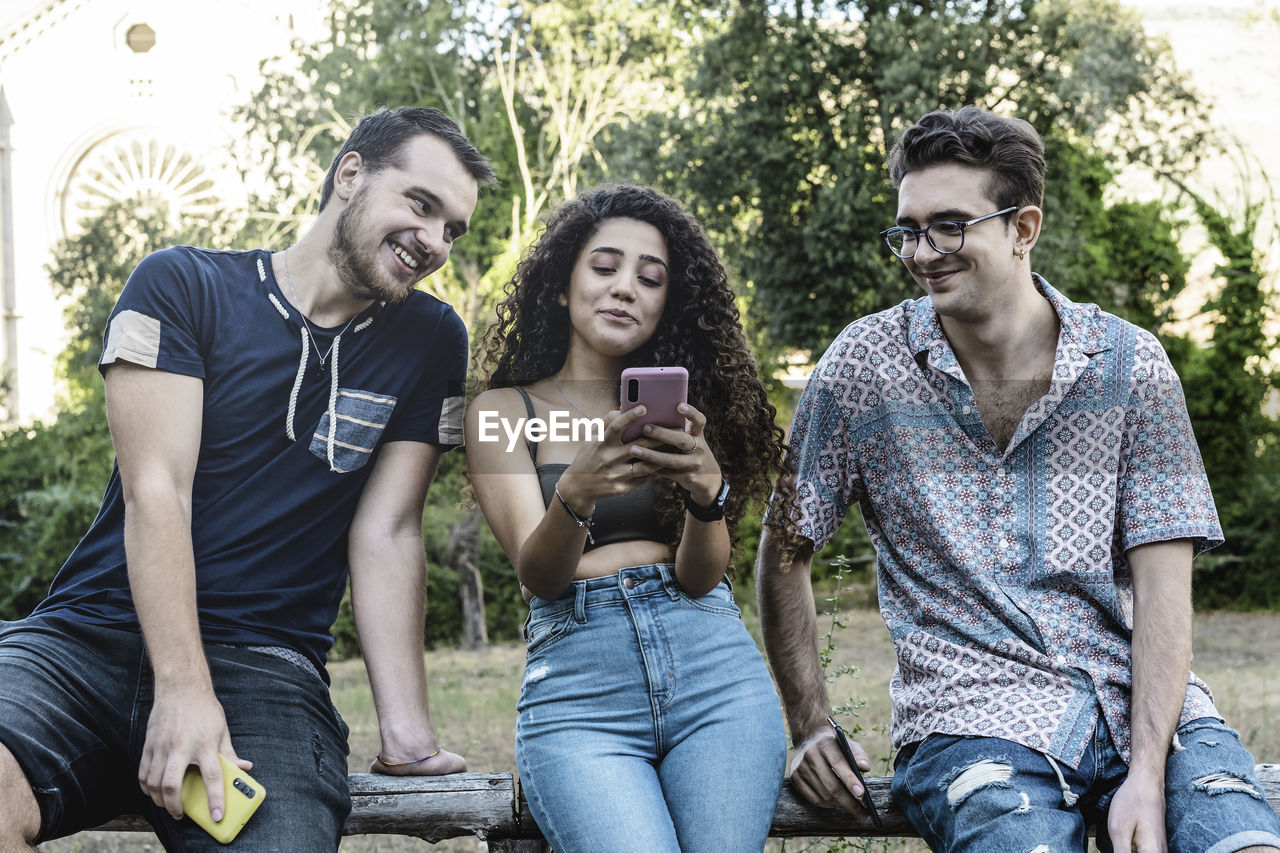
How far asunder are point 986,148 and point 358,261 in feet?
5.04

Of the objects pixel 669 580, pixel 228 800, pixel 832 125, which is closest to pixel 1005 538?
pixel 669 580

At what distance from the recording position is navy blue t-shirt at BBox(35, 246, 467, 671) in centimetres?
282

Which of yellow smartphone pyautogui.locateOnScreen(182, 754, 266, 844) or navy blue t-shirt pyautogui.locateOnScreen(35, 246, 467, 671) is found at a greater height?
navy blue t-shirt pyautogui.locateOnScreen(35, 246, 467, 671)

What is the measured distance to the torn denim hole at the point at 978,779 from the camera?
2578 millimetres

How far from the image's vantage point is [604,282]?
309cm

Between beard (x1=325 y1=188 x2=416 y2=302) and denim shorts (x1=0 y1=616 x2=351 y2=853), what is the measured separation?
899 millimetres

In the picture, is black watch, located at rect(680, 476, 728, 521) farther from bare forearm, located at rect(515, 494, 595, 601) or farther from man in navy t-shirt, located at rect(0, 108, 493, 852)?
man in navy t-shirt, located at rect(0, 108, 493, 852)

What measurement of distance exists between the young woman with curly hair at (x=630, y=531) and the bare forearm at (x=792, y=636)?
0.35 ft

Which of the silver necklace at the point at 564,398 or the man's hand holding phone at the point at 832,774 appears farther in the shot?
the silver necklace at the point at 564,398

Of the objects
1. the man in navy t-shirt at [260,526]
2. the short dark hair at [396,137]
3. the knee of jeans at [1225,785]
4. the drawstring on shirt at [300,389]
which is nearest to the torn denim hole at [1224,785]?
the knee of jeans at [1225,785]

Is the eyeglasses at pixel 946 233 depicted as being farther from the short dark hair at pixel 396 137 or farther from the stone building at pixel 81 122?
the stone building at pixel 81 122

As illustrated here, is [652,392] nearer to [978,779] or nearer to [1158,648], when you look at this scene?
[978,779]

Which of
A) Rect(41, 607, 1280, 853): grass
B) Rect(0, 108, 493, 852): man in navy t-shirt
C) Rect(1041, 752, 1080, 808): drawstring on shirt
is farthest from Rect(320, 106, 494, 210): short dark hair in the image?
Rect(41, 607, 1280, 853): grass

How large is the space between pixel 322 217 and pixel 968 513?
1739mm
